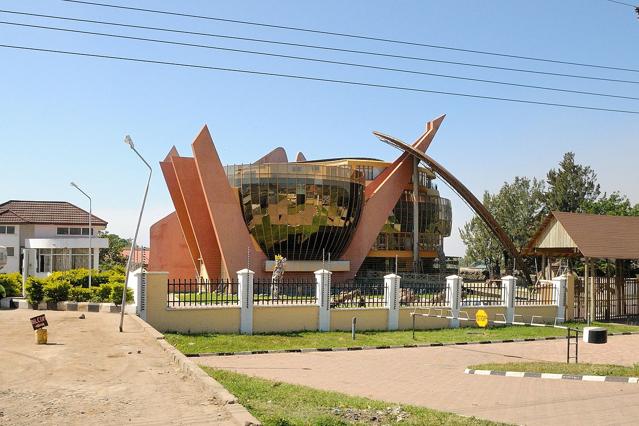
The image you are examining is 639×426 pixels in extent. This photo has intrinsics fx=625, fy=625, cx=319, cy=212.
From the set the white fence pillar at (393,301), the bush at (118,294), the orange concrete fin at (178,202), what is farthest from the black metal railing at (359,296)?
the orange concrete fin at (178,202)

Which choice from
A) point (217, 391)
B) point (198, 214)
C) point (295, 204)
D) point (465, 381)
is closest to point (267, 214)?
point (295, 204)

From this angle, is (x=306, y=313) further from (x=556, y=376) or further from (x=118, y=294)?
(x=556, y=376)

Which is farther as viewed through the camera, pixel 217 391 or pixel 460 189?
pixel 460 189

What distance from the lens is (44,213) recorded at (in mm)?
51906

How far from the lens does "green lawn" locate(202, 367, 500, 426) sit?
8.66 metres

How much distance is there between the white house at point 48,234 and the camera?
47972 mm

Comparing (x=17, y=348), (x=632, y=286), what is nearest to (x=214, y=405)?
(x=17, y=348)

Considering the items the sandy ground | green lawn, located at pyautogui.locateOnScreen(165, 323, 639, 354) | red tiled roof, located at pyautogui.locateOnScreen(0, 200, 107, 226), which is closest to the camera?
the sandy ground

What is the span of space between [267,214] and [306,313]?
19.0 meters

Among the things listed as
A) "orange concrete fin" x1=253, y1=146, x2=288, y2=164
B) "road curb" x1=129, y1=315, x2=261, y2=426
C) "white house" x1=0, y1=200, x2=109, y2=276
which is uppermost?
Answer: "orange concrete fin" x1=253, y1=146, x2=288, y2=164

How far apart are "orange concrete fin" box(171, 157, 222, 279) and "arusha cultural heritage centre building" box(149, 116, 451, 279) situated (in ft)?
0.21

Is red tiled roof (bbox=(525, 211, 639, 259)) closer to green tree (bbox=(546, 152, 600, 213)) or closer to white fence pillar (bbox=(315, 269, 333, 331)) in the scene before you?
white fence pillar (bbox=(315, 269, 333, 331))

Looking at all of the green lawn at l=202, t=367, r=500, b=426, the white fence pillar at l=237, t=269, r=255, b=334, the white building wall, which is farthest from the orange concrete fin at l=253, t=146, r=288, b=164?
the green lawn at l=202, t=367, r=500, b=426

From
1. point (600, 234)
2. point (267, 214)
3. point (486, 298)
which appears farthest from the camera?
point (267, 214)
